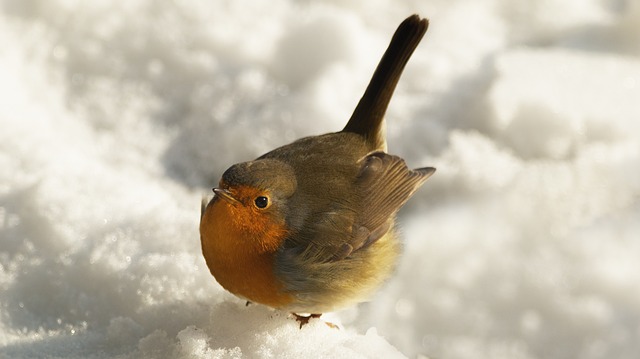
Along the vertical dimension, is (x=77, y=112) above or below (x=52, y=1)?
below

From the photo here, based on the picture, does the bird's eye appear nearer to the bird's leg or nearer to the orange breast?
the orange breast

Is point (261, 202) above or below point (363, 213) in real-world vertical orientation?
below

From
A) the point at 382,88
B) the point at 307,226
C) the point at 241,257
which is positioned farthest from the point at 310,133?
the point at 241,257

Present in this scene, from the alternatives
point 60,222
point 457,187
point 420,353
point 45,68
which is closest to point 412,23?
point 457,187

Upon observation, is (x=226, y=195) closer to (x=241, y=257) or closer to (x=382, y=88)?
(x=241, y=257)

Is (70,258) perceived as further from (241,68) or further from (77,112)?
(241,68)

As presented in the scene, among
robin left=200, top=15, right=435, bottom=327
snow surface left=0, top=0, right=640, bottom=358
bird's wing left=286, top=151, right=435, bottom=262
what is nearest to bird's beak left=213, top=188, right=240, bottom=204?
robin left=200, top=15, right=435, bottom=327

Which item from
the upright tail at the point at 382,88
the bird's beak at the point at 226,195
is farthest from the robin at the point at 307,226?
the upright tail at the point at 382,88
